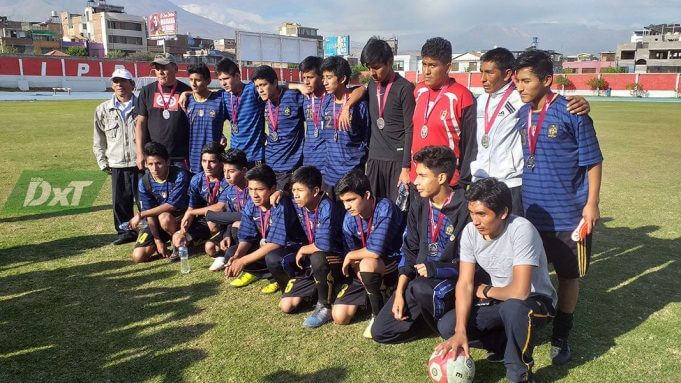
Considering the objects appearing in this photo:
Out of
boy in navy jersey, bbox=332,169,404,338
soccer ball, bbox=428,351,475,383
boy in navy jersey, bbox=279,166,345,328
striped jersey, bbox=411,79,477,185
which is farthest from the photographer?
boy in navy jersey, bbox=279,166,345,328

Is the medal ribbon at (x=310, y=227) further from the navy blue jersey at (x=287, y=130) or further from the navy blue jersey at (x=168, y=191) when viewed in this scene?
the navy blue jersey at (x=168, y=191)

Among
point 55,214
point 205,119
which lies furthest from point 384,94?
point 55,214

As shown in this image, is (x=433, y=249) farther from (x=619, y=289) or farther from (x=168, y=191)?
(x=168, y=191)

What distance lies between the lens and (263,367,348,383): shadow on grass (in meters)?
3.16

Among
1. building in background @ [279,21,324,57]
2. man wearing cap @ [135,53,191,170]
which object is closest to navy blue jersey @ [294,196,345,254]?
man wearing cap @ [135,53,191,170]

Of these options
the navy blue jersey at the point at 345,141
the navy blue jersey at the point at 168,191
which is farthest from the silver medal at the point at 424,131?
the navy blue jersey at the point at 168,191

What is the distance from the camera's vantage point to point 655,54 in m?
71.1

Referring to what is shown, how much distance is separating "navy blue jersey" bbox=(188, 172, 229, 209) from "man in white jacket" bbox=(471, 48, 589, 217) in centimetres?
297

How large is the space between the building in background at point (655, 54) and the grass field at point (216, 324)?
235ft

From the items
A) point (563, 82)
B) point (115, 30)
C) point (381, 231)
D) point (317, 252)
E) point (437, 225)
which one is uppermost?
point (115, 30)

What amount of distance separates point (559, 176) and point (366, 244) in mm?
1543

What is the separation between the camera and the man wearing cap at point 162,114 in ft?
19.0

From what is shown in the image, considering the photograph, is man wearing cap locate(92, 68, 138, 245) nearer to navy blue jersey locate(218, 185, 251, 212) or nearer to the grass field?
the grass field

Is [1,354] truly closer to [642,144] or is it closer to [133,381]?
[133,381]
